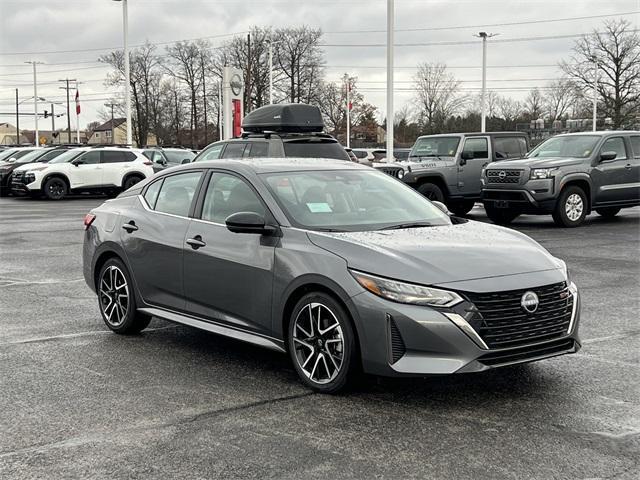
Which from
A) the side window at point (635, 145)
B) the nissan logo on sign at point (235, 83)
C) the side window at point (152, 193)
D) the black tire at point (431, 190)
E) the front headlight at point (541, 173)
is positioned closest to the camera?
the side window at point (152, 193)

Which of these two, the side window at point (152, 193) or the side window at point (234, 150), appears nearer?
the side window at point (152, 193)

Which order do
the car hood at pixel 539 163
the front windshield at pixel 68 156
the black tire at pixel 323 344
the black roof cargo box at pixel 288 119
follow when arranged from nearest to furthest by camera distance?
the black tire at pixel 323 344
the black roof cargo box at pixel 288 119
the car hood at pixel 539 163
the front windshield at pixel 68 156

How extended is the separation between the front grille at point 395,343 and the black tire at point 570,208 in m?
12.2

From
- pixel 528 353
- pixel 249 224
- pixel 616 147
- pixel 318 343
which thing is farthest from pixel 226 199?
pixel 616 147

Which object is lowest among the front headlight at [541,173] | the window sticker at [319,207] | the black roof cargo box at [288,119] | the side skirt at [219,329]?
the side skirt at [219,329]

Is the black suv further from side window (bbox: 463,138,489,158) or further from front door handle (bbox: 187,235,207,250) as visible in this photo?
front door handle (bbox: 187,235,207,250)

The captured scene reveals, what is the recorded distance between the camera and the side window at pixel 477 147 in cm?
1864

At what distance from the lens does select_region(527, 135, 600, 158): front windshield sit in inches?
661

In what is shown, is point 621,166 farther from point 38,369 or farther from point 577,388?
point 38,369

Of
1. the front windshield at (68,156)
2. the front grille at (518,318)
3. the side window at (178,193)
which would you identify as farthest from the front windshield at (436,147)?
the front grille at (518,318)

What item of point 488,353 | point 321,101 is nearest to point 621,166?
point 488,353

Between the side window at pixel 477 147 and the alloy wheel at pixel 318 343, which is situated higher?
the side window at pixel 477 147

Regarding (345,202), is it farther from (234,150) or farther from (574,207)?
(574,207)

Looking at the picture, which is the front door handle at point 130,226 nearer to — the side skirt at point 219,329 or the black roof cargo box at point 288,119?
the side skirt at point 219,329
